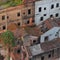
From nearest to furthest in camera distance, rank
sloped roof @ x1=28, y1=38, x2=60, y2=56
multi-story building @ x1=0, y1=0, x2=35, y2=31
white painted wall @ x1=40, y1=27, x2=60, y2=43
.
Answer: sloped roof @ x1=28, y1=38, x2=60, y2=56 → white painted wall @ x1=40, y1=27, x2=60, y2=43 → multi-story building @ x1=0, y1=0, x2=35, y2=31

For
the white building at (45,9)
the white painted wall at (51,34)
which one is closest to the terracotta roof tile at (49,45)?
the white painted wall at (51,34)

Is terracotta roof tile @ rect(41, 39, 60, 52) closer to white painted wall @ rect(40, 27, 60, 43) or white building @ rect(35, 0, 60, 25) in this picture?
white painted wall @ rect(40, 27, 60, 43)

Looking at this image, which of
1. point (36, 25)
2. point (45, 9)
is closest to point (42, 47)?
point (36, 25)

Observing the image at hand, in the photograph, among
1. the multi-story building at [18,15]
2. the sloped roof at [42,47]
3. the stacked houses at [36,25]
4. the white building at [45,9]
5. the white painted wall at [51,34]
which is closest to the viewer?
the sloped roof at [42,47]

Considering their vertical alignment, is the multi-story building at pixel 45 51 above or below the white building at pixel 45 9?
below

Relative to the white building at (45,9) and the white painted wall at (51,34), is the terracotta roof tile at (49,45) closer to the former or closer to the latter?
the white painted wall at (51,34)

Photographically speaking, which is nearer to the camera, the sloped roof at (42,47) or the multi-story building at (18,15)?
the sloped roof at (42,47)

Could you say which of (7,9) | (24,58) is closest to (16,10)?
(7,9)

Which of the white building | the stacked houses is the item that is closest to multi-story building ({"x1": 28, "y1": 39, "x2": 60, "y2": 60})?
the stacked houses

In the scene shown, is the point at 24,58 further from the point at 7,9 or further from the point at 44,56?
the point at 7,9
